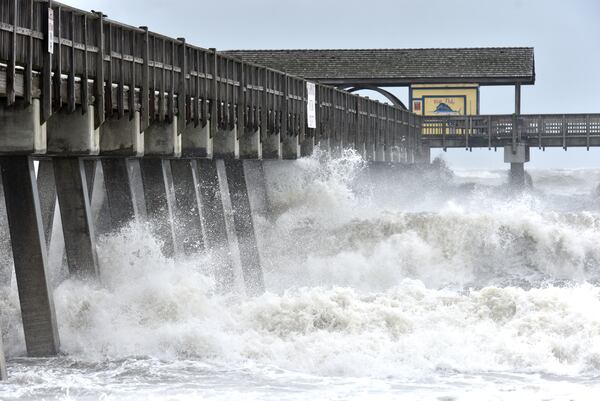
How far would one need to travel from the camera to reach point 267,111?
109 ft

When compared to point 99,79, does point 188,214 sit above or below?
below

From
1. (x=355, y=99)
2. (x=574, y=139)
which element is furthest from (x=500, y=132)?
(x=355, y=99)

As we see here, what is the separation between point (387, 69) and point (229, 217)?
28.0 metres

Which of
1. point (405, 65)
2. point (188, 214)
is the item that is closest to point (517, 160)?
point (405, 65)

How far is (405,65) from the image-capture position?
194 ft

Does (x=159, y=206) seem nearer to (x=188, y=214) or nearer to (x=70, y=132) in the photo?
(x=188, y=214)

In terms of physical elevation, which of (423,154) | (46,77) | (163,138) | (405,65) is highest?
(46,77)

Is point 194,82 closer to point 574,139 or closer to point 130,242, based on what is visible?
point 130,242

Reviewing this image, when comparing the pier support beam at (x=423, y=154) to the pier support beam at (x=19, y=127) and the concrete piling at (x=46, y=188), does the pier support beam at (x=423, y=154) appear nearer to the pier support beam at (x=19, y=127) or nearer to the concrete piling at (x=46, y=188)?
the concrete piling at (x=46, y=188)

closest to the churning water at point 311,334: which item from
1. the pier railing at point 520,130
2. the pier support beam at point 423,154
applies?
the pier railing at point 520,130

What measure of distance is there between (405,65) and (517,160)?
639 centimetres

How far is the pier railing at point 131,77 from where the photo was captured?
19.5 meters

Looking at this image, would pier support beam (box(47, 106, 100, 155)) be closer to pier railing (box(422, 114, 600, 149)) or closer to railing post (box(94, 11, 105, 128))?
railing post (box(94, 11, 105, 128))

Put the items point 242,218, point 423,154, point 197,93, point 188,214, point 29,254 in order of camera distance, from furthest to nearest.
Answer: point 423,154, point 242,218, point 188,214, point 197,93, point 29,254
